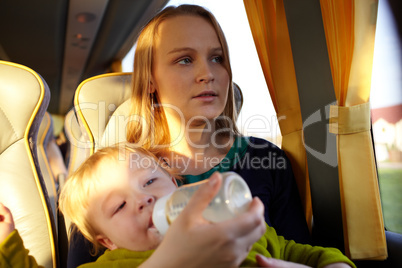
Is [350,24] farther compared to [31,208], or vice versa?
[31,208]

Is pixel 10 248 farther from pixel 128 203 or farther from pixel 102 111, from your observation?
pixel 102 111

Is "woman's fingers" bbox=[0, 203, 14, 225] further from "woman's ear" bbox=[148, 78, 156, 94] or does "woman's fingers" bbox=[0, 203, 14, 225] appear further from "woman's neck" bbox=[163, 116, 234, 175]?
"woman's ear" bbox=[148, 78, 156, 94]

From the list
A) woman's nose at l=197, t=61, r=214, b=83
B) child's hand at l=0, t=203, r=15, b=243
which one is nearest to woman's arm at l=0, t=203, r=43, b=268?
child's hand at l=0, t=203, r=15, b=243

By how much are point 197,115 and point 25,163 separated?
0.69 m

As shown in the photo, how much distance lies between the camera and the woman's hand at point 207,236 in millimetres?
618

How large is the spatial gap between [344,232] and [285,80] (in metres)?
0.70

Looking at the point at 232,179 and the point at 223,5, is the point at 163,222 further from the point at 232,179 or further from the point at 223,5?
the point at 223,5

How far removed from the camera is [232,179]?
64cm

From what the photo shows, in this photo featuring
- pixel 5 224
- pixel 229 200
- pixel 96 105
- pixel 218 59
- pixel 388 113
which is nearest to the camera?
pixel 229 200

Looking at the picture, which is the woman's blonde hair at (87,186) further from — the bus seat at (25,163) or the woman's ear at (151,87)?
the woman's ear at (151,87)

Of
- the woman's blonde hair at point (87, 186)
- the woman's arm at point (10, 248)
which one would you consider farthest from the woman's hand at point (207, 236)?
the woman's arm at point (10, 248)

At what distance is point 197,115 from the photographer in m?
1.30

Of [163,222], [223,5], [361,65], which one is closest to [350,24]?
[361,65]

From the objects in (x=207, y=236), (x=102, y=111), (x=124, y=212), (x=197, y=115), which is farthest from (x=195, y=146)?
(x=207, y=236)
